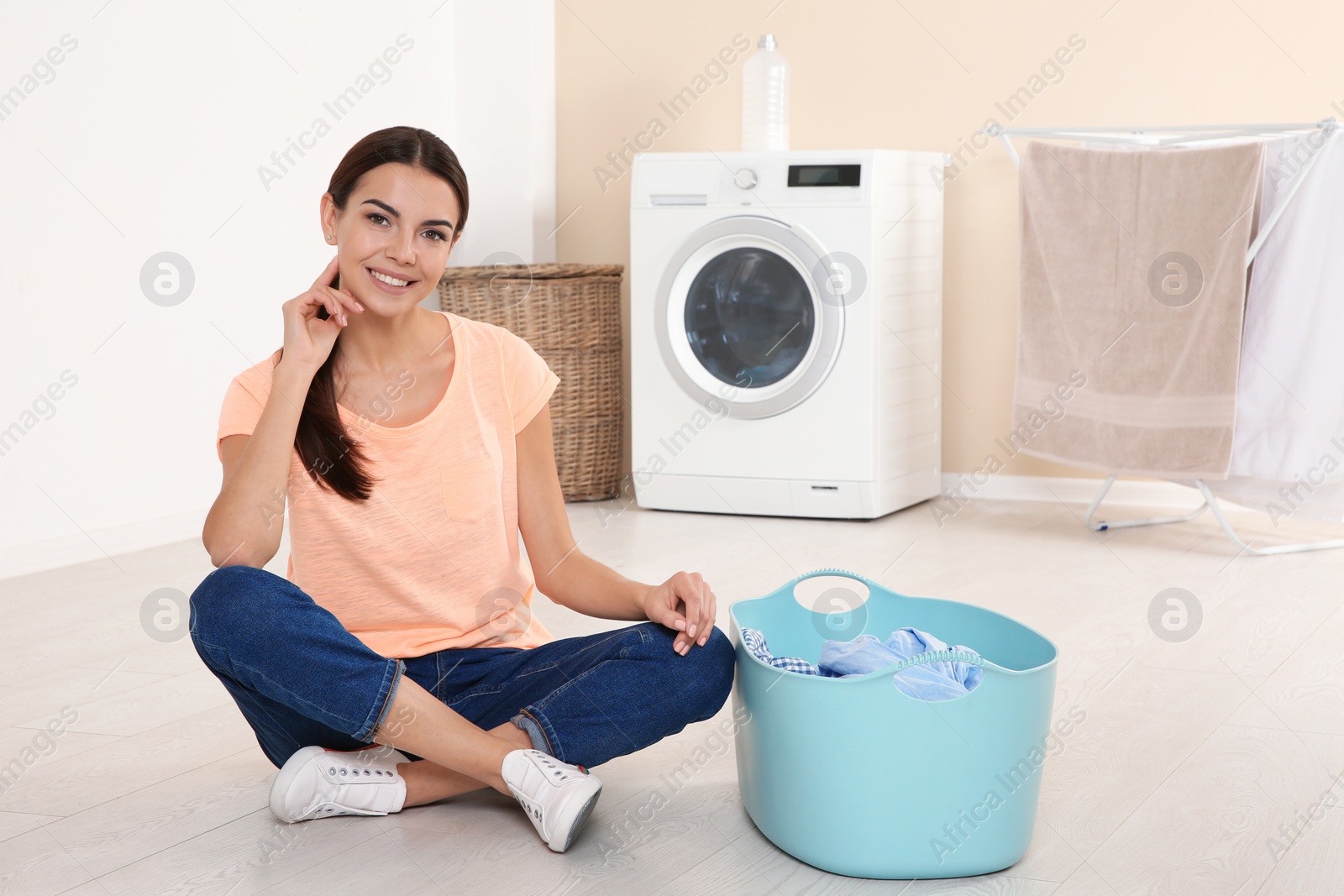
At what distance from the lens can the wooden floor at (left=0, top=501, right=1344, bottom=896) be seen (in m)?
1.17

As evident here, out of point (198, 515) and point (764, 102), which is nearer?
point (198, 515)

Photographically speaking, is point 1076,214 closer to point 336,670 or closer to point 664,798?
point 664,798

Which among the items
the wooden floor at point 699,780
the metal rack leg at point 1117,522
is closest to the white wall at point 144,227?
the wooden floor at point 699,780

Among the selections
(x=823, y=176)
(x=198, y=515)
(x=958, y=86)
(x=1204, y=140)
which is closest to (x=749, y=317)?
(x=823, y=176)

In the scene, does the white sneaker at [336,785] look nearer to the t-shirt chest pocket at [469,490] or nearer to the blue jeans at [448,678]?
the blue jeans at [448,678]

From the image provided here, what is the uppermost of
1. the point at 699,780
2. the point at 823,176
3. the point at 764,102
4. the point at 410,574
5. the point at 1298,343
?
the point at 764,102

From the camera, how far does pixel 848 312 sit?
9.46 ft

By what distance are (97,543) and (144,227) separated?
0.66 metres

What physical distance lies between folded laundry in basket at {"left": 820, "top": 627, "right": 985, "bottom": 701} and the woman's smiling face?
58cm

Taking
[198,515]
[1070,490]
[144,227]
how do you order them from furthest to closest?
1. [1070,490]
2. [198,515]
3. [144,227]

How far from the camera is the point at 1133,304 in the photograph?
2617mm

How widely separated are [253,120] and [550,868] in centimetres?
219

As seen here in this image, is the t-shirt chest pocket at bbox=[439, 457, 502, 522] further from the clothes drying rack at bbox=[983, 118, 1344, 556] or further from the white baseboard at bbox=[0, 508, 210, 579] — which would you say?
the clothes drying rack at bbox=[983, 118, 1344, 556]

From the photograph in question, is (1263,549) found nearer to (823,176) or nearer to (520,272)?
(823,176)
